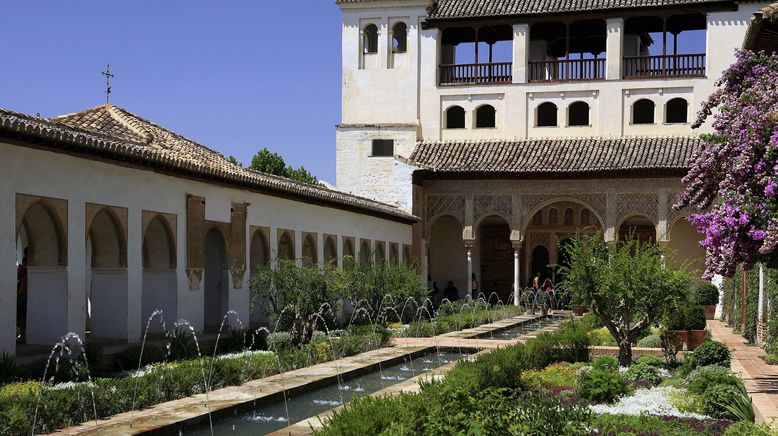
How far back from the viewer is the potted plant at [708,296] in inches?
1107

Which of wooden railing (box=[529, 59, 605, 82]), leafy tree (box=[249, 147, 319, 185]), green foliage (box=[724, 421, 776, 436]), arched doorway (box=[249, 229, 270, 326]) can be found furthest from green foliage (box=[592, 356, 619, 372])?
leafy tree (box=[249, 147, 319, 185])

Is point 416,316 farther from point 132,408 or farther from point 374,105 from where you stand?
point 132,408

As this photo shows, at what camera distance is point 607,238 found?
1264 inches

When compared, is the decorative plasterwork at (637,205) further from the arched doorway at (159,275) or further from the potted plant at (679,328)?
the arched doorway at (159,275)

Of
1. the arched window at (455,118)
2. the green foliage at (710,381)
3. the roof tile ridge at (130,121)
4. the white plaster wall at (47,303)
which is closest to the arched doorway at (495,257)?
the arched window at (455,118)

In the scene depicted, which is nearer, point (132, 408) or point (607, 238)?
point (132, 408)

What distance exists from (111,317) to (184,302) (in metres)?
1.86

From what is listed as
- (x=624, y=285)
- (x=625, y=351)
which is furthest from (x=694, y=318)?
(x=624, y=285)

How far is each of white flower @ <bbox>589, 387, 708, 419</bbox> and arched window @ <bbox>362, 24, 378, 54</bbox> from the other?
24.5m

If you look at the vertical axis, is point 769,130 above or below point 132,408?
above

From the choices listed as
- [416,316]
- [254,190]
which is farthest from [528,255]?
[254,190]

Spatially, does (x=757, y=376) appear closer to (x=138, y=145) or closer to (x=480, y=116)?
(x=138, y=145)

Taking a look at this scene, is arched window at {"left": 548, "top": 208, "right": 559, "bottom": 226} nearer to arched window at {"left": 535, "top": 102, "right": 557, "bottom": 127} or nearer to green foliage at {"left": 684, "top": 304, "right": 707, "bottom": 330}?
arched window at {"left": 535, "top": 102, "right": 557, "bottom": 127}

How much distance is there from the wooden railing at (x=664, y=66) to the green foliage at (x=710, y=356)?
20.5 metres
